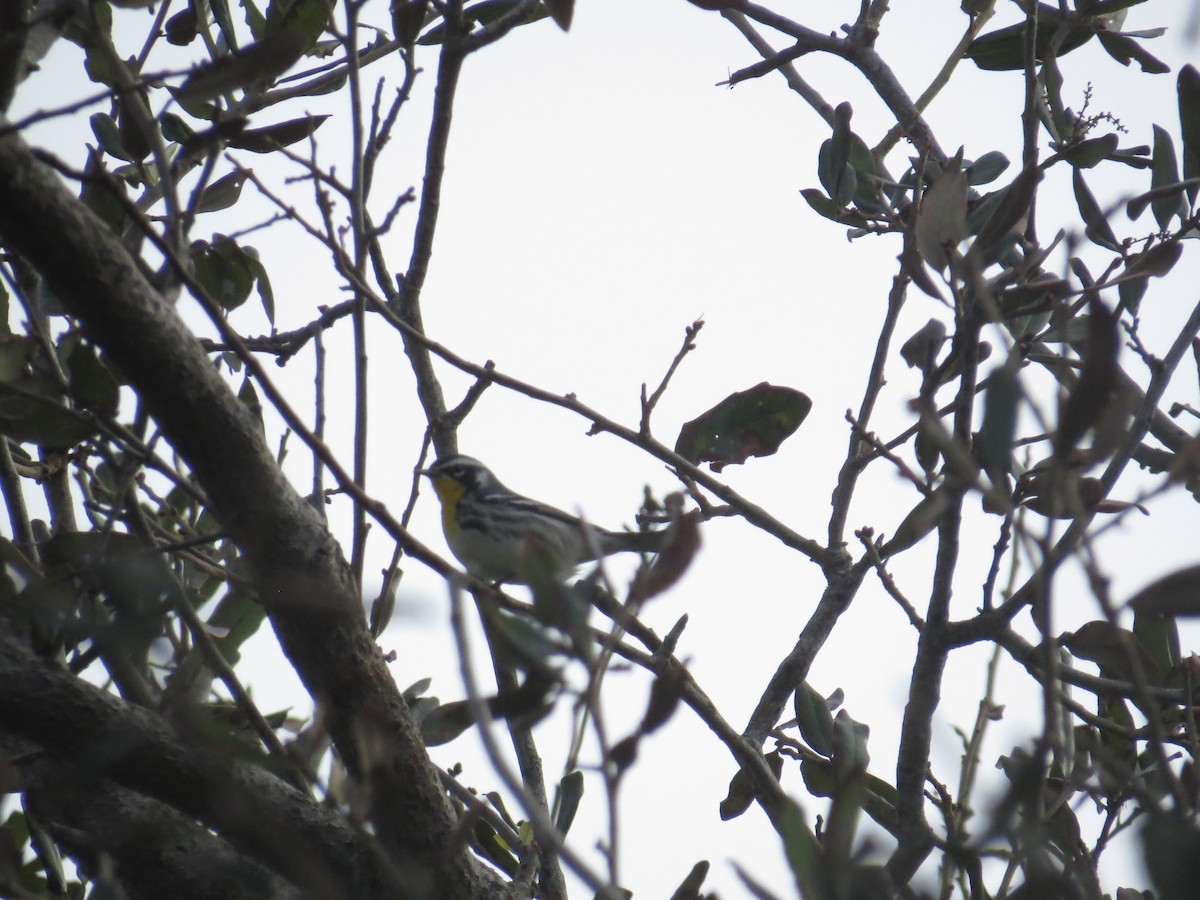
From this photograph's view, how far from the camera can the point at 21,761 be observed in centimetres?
245

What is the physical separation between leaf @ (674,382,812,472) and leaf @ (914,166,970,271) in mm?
1105

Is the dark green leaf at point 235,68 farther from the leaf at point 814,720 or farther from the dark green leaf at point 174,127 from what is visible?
the leaf at point 814,720

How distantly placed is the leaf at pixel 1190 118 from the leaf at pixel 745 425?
3.48 feet

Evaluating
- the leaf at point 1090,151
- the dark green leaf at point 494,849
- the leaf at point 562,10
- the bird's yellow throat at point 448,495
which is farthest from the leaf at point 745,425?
the bird's yellow throat at point 448,495

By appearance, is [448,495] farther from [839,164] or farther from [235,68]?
[235,68]

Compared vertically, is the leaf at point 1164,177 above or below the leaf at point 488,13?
below

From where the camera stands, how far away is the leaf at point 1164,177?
9.50 feet

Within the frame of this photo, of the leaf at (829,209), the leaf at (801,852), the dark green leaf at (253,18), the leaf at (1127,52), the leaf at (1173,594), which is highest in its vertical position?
the leaf at (1127,52)

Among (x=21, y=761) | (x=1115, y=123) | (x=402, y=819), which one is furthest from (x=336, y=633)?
(x=1115, y=123)

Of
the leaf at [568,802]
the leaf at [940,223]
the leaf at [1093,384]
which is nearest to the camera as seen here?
the leaf at [1093,384]

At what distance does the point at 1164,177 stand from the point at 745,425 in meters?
1.20

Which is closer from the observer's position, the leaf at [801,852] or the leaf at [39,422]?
the leaf at [801,852]

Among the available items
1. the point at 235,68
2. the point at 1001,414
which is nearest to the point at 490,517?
the point at 235,68

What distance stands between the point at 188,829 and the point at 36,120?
1462 millimetres
